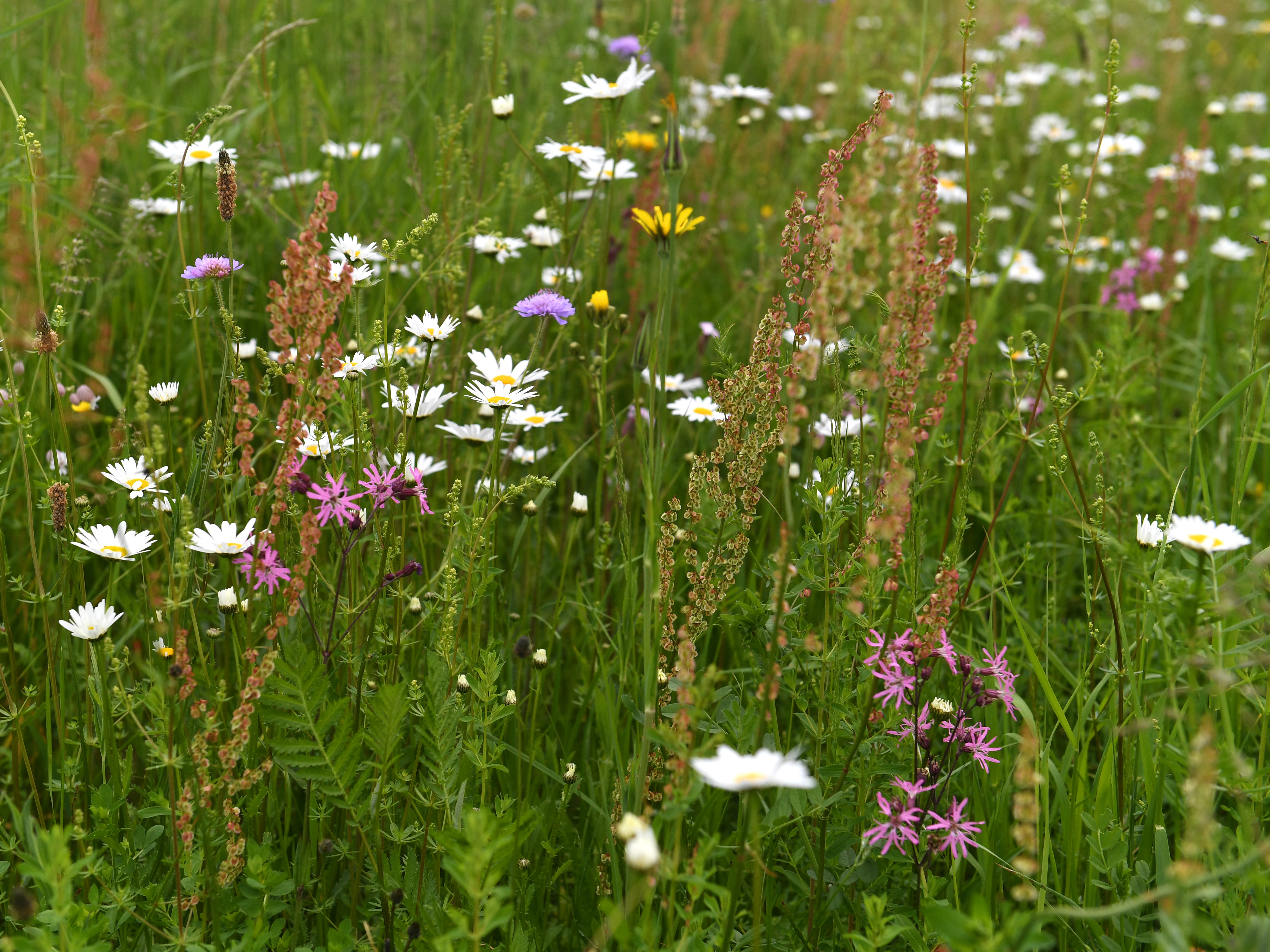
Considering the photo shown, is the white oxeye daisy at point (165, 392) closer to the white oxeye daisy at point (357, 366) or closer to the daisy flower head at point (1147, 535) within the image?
the white oxeye daisy at point (357, 366)

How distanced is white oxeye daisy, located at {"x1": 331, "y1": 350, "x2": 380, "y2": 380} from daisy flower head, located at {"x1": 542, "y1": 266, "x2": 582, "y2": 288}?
680 mm

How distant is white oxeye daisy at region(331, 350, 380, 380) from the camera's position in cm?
185

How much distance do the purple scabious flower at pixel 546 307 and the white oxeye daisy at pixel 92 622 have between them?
38.7 inches

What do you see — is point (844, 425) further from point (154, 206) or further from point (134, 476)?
point (154, 206)

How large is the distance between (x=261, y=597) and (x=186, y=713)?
24cm

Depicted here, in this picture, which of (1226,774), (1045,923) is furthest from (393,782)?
(1226,774)

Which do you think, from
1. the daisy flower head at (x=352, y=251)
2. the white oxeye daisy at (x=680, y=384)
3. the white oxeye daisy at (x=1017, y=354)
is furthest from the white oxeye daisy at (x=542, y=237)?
the white oxeye daisy at (x=1017, y=354)

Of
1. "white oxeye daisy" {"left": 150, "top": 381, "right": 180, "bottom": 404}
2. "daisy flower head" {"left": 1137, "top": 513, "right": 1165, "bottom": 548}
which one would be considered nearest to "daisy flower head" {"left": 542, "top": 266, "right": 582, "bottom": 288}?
"white oxeye daisy" {"left": 150, "top": 381, "right": 180, "bottom": 404}

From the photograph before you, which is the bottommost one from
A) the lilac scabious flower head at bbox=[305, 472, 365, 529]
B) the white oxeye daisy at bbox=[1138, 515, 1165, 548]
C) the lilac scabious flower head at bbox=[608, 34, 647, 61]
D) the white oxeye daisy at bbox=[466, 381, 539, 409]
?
the white oxeye daisy at bbox=[1138, 515, 1165, 548]

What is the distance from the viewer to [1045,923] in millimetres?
1809

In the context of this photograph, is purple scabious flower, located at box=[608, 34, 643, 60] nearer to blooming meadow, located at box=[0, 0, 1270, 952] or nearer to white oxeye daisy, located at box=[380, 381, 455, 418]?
blooming meadow, located at box=[0, 0, 1270, 952]

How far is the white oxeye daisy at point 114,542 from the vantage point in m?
1.80

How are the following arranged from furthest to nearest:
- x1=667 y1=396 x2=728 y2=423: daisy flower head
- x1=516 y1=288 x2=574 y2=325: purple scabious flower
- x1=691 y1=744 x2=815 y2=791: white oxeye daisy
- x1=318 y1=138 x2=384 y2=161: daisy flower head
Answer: x1=318 y1=138 x2=384 y2=161: daisy flower head < x1=667 y1=396 x2=728 y2=423: daisy flower head < x1=516 y1=288 x2=574 y2=325: purple scabious flower < x1=691 y1=744 x2=815 y2=791: white oxeye daisy

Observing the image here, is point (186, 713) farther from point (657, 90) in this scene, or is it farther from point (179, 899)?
point (657, 90)
